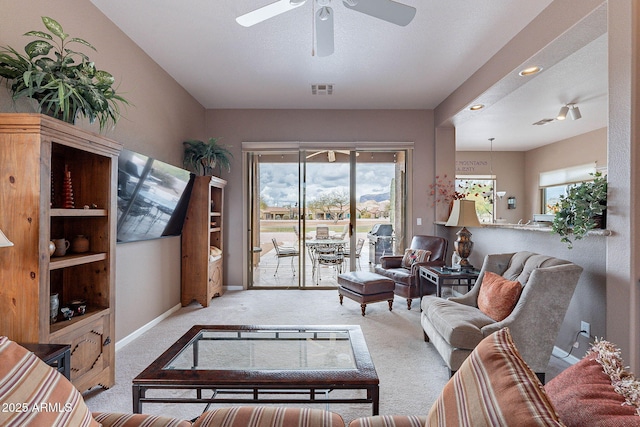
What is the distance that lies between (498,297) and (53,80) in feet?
10.6

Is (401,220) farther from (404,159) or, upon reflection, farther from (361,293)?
(361,293)

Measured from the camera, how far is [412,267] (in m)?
4.12

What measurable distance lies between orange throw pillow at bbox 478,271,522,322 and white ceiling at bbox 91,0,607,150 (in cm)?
226

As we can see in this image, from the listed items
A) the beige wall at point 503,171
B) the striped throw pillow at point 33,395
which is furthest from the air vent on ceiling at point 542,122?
the striped throw pillow at point 33,395

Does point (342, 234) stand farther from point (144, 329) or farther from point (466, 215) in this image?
point (144, 329)

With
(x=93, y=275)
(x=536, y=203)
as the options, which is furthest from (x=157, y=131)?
(x=536, y=203)

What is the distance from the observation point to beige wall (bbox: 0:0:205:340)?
6.73ft

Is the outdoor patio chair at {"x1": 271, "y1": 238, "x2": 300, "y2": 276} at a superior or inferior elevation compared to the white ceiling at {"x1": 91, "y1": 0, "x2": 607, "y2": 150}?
inferior

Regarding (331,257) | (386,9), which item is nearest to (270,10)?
(386,9)

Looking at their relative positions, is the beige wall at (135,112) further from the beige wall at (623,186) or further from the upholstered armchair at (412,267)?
the beige wall at (623,186)

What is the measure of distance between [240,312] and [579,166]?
751 cm

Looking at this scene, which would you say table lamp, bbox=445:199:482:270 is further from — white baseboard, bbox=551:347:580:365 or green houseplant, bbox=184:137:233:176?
green houseplant, bbox=184:137:233:176

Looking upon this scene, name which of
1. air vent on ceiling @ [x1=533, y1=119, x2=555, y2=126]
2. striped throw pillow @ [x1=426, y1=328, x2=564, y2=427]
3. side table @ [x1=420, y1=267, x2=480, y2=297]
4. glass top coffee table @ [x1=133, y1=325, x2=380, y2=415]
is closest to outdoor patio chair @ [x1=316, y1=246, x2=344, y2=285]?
side table @ [x1=420, y1=267, x2=480, y2=297]

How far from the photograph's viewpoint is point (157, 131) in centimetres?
356
